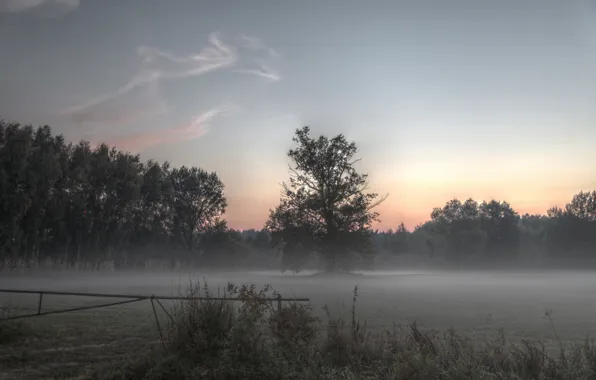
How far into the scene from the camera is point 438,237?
115750mm

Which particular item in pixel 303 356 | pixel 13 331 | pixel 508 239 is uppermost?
pixel 508 239

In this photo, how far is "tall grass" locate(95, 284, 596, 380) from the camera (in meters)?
8.12

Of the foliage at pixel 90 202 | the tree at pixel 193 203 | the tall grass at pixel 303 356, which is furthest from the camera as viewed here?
the tree at pixel 193 203

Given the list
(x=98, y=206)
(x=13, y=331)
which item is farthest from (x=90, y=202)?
(x=13, y=331)

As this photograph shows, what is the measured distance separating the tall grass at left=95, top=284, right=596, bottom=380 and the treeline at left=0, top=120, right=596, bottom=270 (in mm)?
45853

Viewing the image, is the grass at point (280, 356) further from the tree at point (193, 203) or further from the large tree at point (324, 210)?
the tree at point (193, 203)

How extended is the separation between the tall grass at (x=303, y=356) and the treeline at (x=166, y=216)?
45.9 m

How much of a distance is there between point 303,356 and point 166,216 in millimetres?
80937

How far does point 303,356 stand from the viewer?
9625 millimetres

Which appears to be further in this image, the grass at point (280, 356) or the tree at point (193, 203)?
the tree at point (193, 203)

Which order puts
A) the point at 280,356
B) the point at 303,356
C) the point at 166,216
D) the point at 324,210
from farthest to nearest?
the point at 166,216
the point at 324,210
the point at 303,356
the point at 280,356

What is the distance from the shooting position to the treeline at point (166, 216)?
186 feet

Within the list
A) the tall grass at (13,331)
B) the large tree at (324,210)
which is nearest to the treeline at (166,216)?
the large tree at (324,210)

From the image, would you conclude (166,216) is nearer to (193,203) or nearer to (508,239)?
(193,203)
